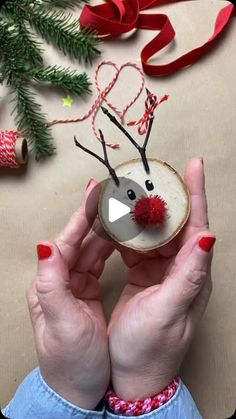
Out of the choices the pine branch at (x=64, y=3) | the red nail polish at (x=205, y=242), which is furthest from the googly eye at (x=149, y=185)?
the pine branch at (x=64, y=3)

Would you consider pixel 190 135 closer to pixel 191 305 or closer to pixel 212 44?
pixel 212 44

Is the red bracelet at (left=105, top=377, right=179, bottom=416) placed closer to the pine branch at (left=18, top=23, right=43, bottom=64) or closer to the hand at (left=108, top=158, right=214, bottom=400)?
the hand at (left=108, top=158, right=214, bottom=400)

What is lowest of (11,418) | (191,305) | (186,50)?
(11,418)

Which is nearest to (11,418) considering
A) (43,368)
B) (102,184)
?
(43,368)

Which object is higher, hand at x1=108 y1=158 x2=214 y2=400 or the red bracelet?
hand at x1=108 y1=158 x2=214 y2=400

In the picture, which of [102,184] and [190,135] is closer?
[102,184]

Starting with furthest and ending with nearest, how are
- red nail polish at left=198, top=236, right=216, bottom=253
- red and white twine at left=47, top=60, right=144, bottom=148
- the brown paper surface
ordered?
red and white twine at left=47, top=60, right=144, bottom=148, the brown paper surface, red nail polish at left=198, top=236, right=216, bottom=253

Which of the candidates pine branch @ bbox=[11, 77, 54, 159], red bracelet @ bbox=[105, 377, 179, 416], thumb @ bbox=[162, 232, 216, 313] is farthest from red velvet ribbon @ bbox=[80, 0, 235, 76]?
red bracelet @ bbox=[105, 377, 179, 416]
